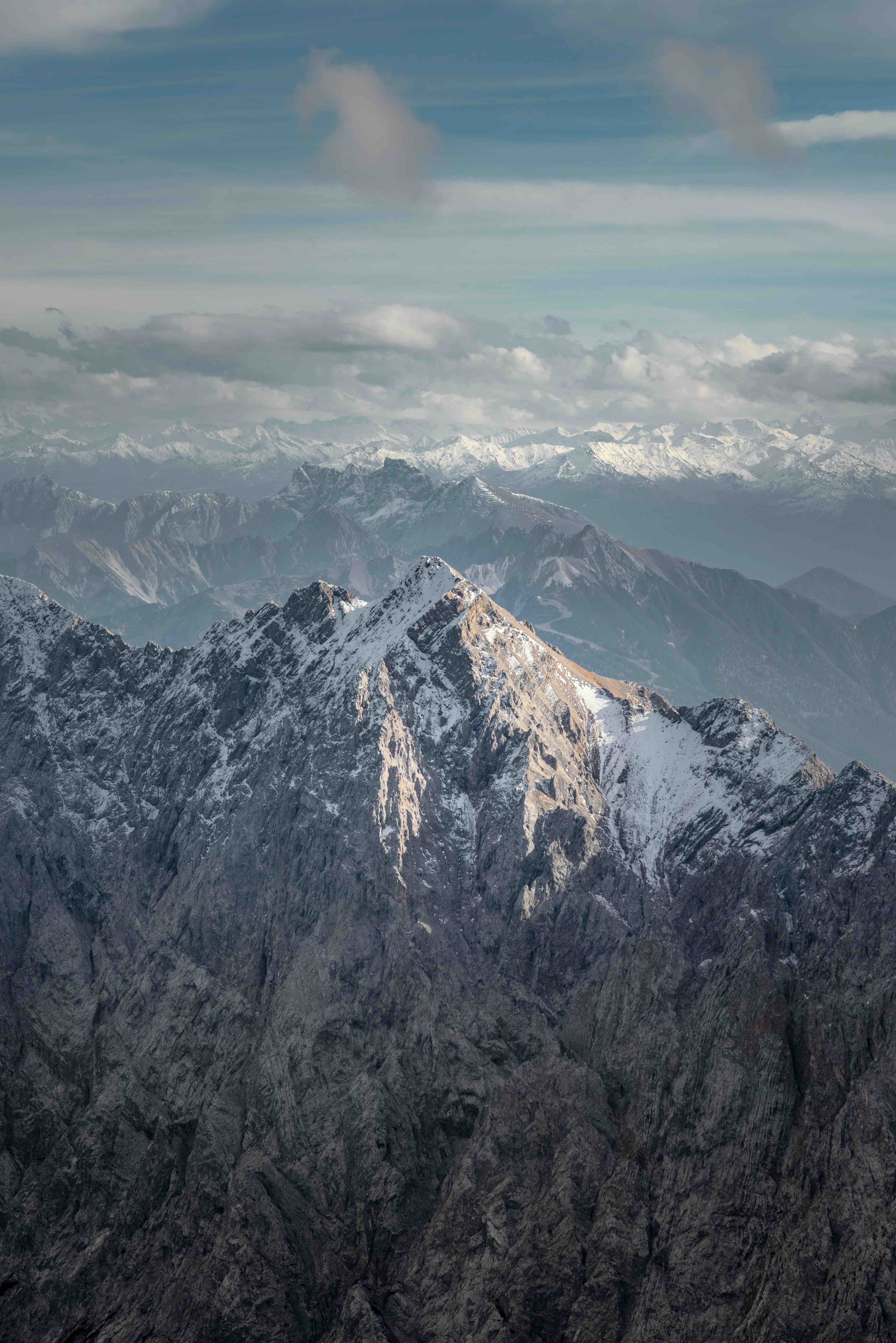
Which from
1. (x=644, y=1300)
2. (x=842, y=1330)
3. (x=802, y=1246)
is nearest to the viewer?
(x=842, y=1330)

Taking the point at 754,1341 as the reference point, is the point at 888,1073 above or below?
above

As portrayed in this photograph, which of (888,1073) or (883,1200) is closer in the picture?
(883,1200)

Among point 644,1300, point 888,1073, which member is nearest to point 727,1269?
point 644,1300

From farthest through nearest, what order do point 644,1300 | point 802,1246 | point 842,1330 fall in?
point 644,1300
point 802,1246
point 842,1330

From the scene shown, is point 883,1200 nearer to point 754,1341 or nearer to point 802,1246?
point 802,1246

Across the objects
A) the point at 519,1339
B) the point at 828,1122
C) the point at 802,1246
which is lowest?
the point at 519,1339

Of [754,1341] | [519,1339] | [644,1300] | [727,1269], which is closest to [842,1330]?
[754,1341]

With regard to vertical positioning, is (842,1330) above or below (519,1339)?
above

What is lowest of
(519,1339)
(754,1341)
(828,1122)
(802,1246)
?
(519,1339)

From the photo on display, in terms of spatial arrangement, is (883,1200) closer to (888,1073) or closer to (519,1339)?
(888,1073)
